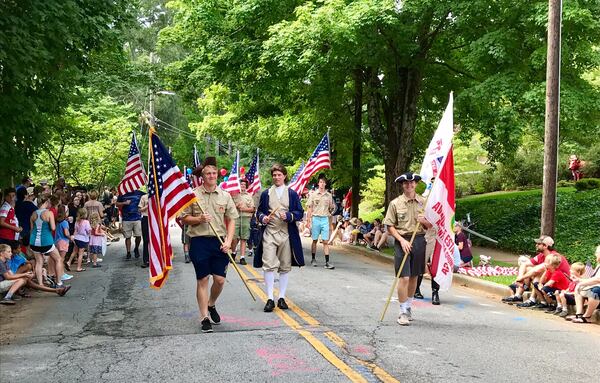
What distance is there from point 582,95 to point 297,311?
30.6ft

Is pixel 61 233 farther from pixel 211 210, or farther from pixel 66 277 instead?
pixel 211 210

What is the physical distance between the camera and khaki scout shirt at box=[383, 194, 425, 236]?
8430mm

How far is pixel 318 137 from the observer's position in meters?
23.4

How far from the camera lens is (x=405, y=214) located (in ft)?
27.7

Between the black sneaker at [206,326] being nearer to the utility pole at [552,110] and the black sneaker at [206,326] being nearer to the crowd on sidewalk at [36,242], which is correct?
the crowd on sidewalk at [36,242]

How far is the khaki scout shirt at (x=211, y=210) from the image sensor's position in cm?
769

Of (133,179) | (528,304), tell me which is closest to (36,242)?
(133,179)

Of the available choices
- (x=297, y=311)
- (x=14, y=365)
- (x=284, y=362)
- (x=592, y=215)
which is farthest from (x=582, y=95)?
(x=14, y=365)

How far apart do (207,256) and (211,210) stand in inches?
23.7

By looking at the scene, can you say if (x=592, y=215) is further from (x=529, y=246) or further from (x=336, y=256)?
(x=336, y=256)

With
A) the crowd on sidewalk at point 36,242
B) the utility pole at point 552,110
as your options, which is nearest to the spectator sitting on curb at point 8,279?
the crowd on sidewalk at point 36,242

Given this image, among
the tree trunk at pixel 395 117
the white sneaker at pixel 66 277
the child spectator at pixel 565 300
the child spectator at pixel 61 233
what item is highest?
the tree trunk at pixel 395 117

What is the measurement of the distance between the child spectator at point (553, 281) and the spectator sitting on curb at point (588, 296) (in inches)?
29.2

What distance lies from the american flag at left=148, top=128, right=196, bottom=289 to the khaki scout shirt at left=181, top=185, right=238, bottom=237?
180 mm
